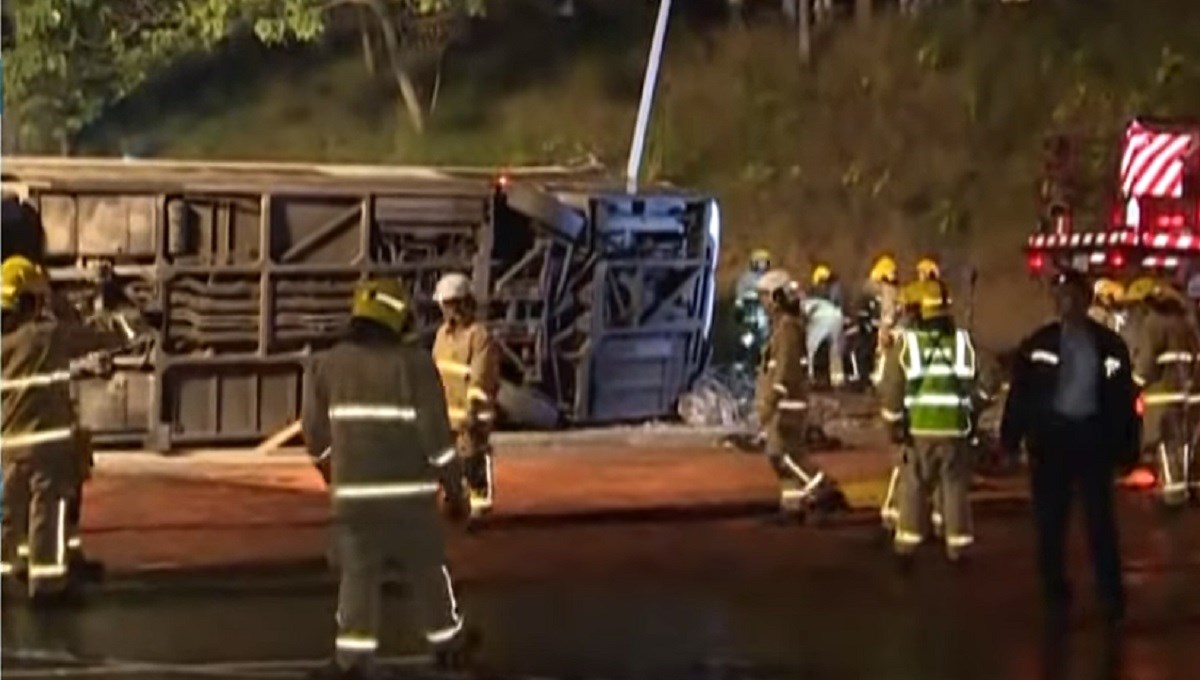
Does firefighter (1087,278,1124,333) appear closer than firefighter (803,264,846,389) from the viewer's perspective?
Yes

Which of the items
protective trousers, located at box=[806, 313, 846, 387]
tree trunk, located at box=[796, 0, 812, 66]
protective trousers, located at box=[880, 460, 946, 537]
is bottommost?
protective trousers, located at box=[880, 460, 946, 537]

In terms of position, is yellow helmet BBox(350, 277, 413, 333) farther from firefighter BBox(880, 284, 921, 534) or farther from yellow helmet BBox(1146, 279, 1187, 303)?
yellow helmet BBox(1146, 279, 1187, 303)

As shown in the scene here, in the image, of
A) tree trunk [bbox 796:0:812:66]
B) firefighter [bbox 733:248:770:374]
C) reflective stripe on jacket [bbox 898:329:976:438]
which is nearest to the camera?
reflective stripe on jacket [bbox 898:329:976:438]

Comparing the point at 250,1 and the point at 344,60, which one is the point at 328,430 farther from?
the point at 344,60

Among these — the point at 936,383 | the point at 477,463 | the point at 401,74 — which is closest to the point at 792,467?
the point at 477,463

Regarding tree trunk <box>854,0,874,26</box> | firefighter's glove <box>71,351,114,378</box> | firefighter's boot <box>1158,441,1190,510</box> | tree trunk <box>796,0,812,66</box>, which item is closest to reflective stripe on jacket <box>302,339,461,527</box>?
firefighter's glove <box>71,351,114,378</box>

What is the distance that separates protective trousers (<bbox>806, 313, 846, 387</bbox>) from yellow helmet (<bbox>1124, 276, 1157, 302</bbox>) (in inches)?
292

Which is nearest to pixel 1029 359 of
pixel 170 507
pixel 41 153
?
pixel 170 507

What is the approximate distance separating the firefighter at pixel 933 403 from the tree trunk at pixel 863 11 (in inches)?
886

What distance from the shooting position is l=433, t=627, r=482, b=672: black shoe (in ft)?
36.3

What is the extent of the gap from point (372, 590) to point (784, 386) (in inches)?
270

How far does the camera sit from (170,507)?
717 inches

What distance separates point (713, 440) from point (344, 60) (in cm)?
1955

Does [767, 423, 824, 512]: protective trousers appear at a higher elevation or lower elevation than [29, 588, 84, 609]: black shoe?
higher
